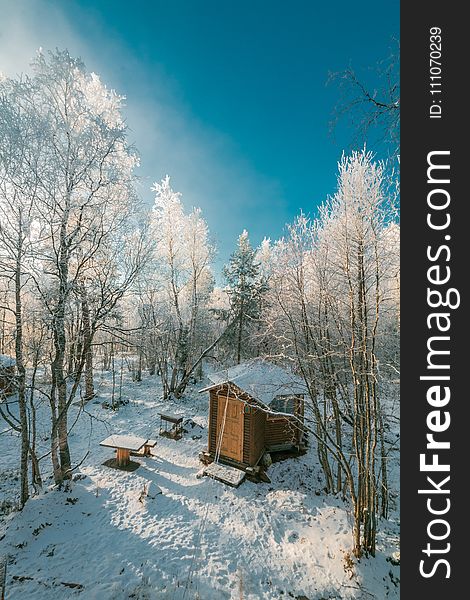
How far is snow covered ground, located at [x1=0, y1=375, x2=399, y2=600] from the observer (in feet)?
15.9

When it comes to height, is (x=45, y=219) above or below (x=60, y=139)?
below

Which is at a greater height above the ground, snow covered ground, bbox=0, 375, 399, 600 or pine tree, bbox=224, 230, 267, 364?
pine tree, bbox=224, 230, 267, 364

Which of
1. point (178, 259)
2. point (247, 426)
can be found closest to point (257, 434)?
point (247, 426)

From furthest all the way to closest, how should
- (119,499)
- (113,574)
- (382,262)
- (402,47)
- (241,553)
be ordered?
1. (119,499)
2. (241,553)
3. (382,262)
4. (113,574)
5. (402,47)

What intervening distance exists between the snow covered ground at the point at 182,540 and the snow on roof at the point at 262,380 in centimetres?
292

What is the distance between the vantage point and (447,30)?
75.2 inches

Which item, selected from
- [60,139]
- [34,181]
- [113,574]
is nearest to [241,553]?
[113,574]

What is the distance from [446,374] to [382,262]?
3.80 m

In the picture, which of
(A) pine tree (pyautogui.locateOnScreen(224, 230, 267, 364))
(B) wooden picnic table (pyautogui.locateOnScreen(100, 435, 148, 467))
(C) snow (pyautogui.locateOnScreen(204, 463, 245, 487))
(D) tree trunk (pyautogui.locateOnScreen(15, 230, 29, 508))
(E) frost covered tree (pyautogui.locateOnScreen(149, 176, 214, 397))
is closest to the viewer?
(D) tree trunk (pyautogui.locateOnScreen(15, 230, 29, 508))

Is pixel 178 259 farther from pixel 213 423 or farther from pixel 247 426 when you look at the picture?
pixel 247 426

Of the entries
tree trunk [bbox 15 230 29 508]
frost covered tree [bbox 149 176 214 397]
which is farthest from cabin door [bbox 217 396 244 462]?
frost covered tree [bbox 149 176 214 397]

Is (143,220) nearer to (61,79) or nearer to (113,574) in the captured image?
(61,79)

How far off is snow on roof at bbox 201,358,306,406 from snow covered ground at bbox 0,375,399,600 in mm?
2919

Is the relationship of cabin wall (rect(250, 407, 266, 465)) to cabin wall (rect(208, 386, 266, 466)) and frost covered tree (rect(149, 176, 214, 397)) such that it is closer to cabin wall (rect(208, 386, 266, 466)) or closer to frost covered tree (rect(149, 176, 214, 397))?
Answer: cabin wall (rect(208, 386, 266, 466))
